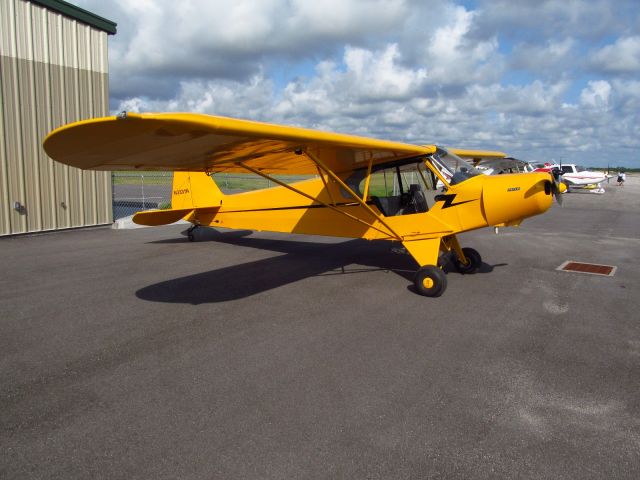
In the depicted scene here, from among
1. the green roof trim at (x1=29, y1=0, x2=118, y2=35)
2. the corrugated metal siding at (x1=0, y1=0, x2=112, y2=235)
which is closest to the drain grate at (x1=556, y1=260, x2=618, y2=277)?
the corrugated metal siding at (x1=0, y1=0, x2=112, y2=235)

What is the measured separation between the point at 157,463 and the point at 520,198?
5.56 meters

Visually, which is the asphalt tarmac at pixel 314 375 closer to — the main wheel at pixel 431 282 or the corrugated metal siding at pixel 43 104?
the main wheel at pixel 431 282

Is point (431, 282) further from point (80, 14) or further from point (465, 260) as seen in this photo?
point (80, 14)

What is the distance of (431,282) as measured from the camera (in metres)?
6.28

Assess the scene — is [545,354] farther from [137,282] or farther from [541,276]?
[137,282]

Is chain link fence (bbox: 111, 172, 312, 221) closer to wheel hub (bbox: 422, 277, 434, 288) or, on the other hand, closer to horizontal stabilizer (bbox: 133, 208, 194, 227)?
horizontal stabilizer (bbox: 133, 208, 194, 227)

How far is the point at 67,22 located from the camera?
40.0 ft

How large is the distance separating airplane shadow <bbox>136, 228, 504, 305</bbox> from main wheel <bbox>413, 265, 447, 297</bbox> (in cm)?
61

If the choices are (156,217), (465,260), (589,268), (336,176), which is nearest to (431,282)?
(465,260)

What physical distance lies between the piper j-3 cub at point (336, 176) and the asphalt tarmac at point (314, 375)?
0.88 m

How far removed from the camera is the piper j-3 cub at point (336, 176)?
4.32 meters

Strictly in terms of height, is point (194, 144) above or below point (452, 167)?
above

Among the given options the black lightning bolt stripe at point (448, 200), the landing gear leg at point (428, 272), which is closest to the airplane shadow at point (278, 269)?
the landing gear leg at point (428, 272)

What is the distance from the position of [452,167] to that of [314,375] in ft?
15.0
